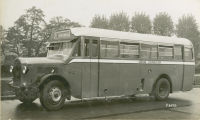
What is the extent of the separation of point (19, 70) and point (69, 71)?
1461 mm

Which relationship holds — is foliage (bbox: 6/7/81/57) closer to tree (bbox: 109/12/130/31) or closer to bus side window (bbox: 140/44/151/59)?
bus side window (bbox: 140/44/151/59)

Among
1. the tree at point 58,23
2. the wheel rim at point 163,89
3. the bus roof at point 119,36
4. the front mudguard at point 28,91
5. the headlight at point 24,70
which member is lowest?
the wheel rim at point 163,89

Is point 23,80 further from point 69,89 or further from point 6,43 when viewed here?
point 6,43

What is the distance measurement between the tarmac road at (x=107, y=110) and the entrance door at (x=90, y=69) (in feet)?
1.84

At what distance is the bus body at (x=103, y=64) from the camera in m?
10.6

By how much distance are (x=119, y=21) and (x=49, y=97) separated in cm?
1891

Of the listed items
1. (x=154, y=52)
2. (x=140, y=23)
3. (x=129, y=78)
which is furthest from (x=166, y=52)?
(x=140, y=23)

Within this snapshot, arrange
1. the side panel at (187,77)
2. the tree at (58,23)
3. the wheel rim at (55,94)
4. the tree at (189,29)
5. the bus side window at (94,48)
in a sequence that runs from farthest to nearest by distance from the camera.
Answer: the tree at (189,29) < the tree at (58,23) < the side panel at (187,77) < the bus side window at (94,48) < the wheel rim at (55,94)

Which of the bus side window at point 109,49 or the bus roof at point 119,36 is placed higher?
the bus roof at point 119,36

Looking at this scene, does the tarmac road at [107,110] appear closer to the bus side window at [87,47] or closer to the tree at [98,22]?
the bus side window at [87,47]

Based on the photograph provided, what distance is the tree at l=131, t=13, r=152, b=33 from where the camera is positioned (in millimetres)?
31442

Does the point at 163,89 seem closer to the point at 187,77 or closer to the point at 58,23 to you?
the point at 187,77

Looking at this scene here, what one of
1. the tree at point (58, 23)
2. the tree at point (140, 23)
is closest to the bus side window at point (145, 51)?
the tree at point (58, 23)

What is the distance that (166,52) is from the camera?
569 inches
